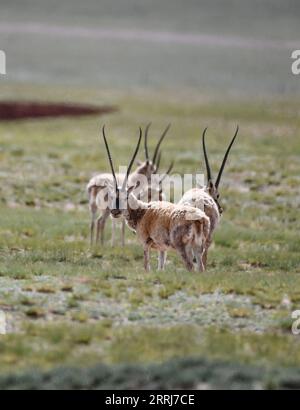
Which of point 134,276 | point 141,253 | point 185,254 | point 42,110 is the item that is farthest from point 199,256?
point 42,110

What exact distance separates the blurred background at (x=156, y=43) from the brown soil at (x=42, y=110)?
54.7 ft

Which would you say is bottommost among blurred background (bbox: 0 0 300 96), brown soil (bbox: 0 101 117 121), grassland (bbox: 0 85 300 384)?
grassland (bbox: 0 85 300 384)

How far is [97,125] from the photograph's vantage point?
50.7 meters

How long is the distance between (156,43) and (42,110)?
51.8 m

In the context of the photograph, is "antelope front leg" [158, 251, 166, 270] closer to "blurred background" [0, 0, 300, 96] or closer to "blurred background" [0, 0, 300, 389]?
"blurred background" [0, 0, 300, 389]

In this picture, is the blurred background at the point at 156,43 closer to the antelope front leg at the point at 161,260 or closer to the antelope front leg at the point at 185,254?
the antelope front leg at the point at 161,260

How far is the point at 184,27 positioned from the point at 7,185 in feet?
295

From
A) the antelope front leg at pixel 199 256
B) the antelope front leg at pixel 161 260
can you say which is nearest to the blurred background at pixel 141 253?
the antelope front leg at pixel 199 256

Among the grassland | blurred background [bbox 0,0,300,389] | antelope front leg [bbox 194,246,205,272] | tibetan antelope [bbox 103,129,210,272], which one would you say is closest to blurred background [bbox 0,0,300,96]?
blurred background [bbox 0,0,300,389]

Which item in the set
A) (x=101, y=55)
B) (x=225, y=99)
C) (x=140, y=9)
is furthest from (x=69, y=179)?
(x=140, y=9)

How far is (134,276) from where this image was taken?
52.3 feet

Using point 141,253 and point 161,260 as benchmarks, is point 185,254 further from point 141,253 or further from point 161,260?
point 141,253

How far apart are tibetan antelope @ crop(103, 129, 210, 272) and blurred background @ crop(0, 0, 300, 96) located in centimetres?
5833

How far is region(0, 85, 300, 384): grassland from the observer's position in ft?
40.3
